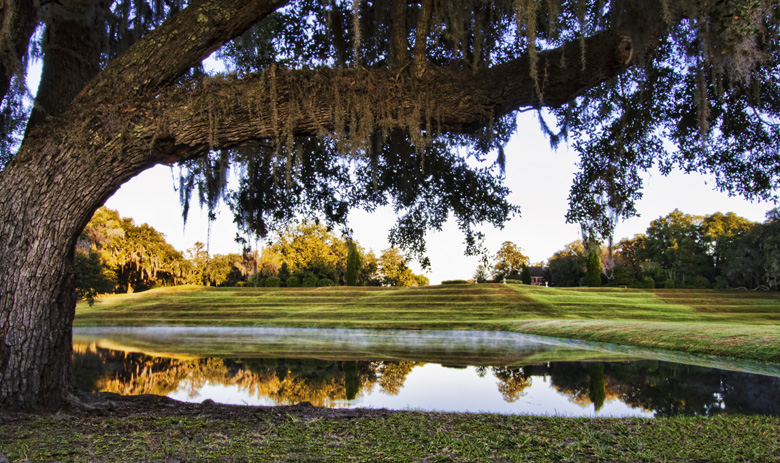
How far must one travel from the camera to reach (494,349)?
11812 mm

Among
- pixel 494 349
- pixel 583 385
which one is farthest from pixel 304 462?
pixel 494 349

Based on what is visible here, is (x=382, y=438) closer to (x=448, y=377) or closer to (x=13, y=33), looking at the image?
(x=448, y=377)

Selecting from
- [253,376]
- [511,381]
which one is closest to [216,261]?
[253,376]

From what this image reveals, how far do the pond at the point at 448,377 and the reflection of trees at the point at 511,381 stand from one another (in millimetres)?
16

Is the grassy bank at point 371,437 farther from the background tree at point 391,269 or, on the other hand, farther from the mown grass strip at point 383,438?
the background tree at point 391,269

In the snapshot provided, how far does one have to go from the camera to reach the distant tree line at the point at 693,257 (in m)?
31.3

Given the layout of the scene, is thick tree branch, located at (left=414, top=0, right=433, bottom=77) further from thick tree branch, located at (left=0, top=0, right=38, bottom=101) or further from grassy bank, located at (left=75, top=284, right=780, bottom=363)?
grassy bank, located at (left=75, top=284, right=780, bottom=363)

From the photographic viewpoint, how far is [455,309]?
906 inches

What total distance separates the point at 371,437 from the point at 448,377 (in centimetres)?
437

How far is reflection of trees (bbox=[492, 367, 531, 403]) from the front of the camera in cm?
636

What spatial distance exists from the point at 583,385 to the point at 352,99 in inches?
198

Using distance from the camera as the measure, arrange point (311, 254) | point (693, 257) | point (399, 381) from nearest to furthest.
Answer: point (399, 381) → point (311, 254) → point (693, 257)

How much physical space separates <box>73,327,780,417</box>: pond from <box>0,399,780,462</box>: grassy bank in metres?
1.16

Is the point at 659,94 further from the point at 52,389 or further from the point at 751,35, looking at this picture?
the point at 52,389
